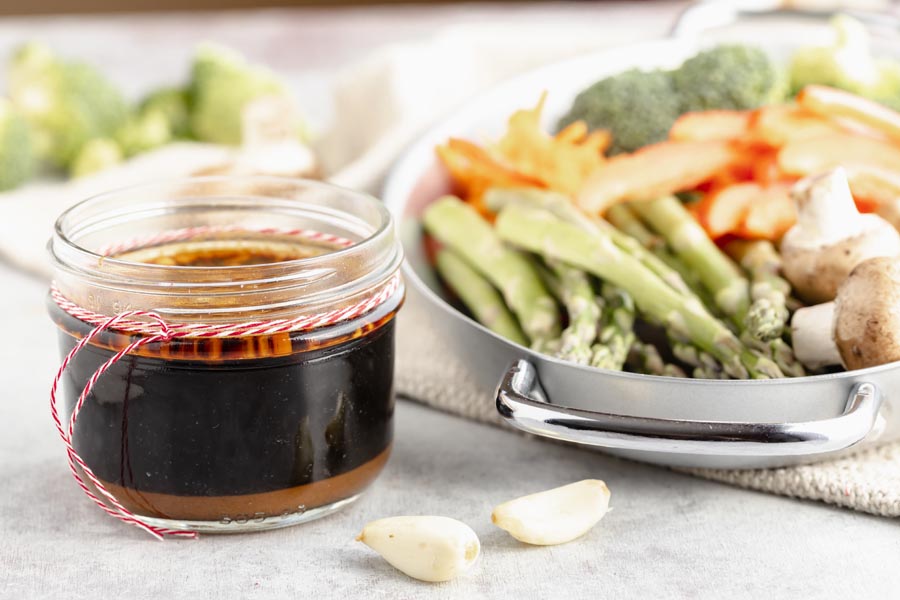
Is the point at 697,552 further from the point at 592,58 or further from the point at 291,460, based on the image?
the point at 592,58

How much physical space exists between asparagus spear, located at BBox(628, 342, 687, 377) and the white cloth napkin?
0.68 ft

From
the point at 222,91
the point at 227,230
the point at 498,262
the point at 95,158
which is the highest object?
the point at 227,230

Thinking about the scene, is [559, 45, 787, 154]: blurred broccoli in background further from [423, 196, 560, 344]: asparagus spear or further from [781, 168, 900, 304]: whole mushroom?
[781, 168, 900, 304]: whole mushroom

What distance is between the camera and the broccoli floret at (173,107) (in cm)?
284

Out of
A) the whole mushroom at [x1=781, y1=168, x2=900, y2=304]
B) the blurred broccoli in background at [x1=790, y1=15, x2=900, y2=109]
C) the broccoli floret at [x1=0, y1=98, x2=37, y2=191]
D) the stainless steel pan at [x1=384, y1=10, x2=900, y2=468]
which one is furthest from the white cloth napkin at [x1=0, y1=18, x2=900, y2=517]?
the blurred broccoli in background at [x1=790, y1=15, x2=900, y2=109]

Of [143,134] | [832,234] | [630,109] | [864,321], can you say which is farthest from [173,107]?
[864,321]

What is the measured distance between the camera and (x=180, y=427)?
1126mm

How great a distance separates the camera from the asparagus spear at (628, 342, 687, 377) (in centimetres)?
142

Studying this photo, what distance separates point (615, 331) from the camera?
1.44 m

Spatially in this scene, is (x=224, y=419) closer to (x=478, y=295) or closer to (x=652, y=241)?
(x=478, y=295)

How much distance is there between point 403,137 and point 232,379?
3.85 feet

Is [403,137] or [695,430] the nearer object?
[695,430]

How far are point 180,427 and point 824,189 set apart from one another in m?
0.83

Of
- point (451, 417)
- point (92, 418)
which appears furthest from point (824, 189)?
point (92, 418)
